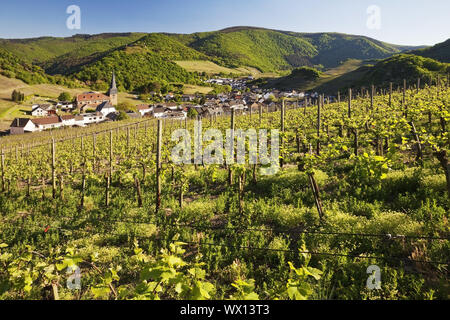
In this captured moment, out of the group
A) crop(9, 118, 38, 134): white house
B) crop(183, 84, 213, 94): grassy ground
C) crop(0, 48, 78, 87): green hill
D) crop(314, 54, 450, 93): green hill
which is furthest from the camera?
crop(183, 84, 213, 94): grassy ground

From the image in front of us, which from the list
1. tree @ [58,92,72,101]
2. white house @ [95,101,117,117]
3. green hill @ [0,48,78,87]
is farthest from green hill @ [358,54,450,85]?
green hill @ [0,48,78,87]

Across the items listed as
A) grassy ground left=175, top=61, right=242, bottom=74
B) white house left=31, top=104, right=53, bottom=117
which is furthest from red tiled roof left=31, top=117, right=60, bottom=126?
grassy ground left=175, top=61, right=242, bottom=74

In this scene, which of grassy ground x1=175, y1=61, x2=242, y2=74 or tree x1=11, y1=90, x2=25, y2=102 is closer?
tree x1=11, y1=90, x2=25, y2=102

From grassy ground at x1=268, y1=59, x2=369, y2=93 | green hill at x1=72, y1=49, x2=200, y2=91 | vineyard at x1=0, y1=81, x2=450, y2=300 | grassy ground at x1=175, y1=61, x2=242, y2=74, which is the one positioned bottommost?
vineyard at x1=0, y1=81, x2=450, y2=300

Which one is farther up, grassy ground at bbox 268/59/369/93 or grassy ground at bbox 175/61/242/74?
grassy ground at bbox 175/61/242/74

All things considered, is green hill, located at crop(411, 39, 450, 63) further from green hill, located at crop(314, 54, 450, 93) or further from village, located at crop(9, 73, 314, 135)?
village, located at crop(9, 73, 314, 135)

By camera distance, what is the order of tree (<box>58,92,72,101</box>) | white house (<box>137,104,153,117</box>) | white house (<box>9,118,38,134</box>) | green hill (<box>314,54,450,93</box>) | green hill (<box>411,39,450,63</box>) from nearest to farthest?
green hill (<box>314,54,450,93</box>) → white house (<box>9,118,38,134</box>) → green hill (<box>411,39,450,63</box>) → white house (<box>137,104,153,117</box>) → tree (<box>58,92,72,101</box>)

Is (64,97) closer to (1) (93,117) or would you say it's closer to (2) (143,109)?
(1) (93,117)

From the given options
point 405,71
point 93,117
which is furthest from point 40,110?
point 405,71

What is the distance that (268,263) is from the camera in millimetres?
5816

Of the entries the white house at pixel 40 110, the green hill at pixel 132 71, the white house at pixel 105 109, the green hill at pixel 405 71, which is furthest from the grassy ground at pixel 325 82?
the white house at pixel 40 110

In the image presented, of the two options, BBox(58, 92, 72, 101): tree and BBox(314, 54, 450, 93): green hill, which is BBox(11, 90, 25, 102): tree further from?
BBox(314, 54, 450, 93): green hill

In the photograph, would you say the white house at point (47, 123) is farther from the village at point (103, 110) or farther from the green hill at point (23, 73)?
the green hill at point (23, 73)
